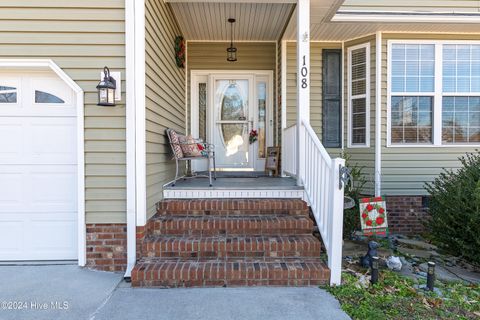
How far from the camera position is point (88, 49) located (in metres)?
3.09

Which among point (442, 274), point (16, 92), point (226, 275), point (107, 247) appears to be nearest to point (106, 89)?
point (16, 92)

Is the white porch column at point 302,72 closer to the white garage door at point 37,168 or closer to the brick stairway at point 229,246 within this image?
the brick stairway at point 229,246

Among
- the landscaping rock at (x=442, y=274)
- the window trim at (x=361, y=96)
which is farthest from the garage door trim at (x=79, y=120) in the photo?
the window trim at (x=361, y=96)

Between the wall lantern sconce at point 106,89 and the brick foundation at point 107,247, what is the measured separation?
1.18m

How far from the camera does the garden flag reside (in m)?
3.75

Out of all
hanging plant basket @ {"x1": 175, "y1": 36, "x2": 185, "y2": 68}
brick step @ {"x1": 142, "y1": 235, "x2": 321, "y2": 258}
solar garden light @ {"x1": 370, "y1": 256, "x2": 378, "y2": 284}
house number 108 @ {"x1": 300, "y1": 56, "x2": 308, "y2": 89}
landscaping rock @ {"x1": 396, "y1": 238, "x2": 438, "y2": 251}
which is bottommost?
landscaping rock @ {"x1": 396, "y1": 238, "x2": 438, "y2": 251}

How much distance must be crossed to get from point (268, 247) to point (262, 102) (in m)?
3.50

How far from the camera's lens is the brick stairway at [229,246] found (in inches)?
109

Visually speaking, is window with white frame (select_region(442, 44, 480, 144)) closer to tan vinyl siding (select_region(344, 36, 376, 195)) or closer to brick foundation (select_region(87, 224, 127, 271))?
tan vinyl siding (select_region(344, 36, 376, 195))

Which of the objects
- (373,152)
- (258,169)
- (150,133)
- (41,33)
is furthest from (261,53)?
(41,33)

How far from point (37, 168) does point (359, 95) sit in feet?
15.5

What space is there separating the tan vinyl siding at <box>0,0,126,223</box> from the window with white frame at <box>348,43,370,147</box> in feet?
12.7

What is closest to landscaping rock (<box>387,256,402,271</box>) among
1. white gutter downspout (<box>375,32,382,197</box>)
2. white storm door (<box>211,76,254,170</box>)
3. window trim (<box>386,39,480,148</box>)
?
white gutter downspout (<box>375,32,382,197</box>)

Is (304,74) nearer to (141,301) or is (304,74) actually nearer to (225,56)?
(225,56)
